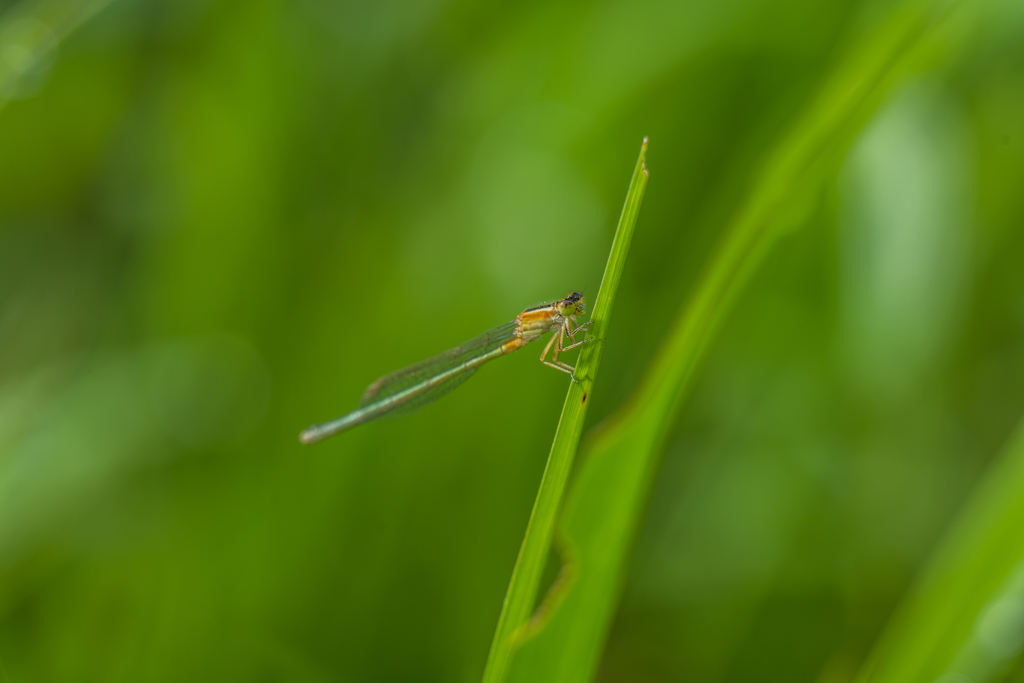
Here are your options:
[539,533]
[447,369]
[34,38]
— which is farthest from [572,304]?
[34,38]

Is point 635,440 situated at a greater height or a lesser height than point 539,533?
greater

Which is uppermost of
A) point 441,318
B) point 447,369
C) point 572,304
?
point 572,304

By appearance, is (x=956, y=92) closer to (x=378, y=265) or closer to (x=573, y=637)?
Answer: (x=378, y=265)

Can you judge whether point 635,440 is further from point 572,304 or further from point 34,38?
point 34,38

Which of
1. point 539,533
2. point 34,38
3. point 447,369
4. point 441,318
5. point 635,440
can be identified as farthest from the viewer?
point 441,318

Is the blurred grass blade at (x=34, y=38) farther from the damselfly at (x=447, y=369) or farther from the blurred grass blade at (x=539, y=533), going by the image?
the blurred grass blade at (x=539, y=533)

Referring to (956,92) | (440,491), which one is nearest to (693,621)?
(440,491)

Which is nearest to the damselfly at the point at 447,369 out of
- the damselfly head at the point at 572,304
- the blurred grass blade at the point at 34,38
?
the damselfly head at the point at 572,304
